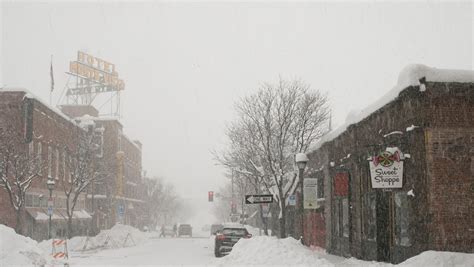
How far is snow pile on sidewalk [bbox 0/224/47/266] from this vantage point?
55.7 feet

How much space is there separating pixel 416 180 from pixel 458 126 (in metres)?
1.71

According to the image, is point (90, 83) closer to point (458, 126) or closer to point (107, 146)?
point (107, 146)

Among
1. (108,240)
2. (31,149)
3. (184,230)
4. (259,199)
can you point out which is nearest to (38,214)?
(31,149)

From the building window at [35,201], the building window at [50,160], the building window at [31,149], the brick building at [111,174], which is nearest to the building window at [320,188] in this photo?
the building window at [31,149]

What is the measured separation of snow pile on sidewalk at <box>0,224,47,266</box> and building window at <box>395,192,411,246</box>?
10797mm

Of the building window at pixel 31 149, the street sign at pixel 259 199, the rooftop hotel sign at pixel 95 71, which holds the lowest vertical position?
the street sign at pixel 259 199

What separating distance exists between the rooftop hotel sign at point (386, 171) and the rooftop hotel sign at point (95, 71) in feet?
183

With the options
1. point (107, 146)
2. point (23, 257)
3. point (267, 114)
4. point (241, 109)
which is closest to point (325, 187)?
point (267, 114)

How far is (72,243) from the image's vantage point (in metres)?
38.8

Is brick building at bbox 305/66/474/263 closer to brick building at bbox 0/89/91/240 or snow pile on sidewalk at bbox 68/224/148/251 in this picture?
brick building at bbox 0/89/91/240

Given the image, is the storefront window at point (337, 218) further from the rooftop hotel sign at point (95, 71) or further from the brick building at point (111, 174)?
the rooftop hotel sign at point (95, 71)

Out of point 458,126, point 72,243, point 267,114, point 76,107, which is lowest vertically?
point 72,243

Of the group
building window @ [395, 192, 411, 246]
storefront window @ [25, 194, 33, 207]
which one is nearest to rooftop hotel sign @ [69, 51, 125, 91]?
storefront window @ [25, 194, 33, 207]

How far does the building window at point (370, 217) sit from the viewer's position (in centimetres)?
1891
